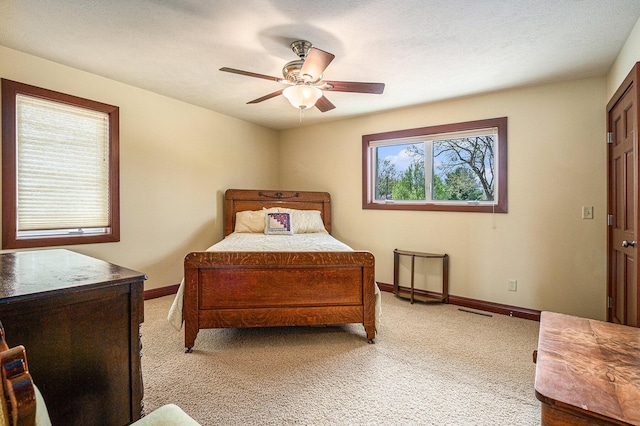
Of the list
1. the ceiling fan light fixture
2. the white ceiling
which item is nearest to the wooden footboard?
the ceiling fan light fixture

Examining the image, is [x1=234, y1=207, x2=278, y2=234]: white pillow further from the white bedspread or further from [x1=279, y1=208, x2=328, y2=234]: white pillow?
the white bedspread

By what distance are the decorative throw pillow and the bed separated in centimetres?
154

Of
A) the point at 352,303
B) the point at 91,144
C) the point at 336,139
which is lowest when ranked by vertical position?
the point at 352,303

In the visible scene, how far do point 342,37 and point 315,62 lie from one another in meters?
0.46

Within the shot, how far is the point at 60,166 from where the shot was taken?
2920mm

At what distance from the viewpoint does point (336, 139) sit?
473 centimetres

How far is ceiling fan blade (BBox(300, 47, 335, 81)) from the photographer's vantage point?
1.95 metres

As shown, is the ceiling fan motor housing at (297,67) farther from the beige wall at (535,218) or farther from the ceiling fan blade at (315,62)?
the beige wall at (535,218)

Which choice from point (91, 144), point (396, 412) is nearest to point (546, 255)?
point (396, 412)

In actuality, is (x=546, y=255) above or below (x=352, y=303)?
above

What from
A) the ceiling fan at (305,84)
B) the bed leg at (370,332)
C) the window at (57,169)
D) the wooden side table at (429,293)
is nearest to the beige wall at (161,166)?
the window at (57,169)

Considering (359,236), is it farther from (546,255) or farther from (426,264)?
(546,255)

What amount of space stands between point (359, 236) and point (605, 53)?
10.4ft

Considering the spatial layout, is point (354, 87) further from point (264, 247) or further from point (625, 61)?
point (625, 61)
